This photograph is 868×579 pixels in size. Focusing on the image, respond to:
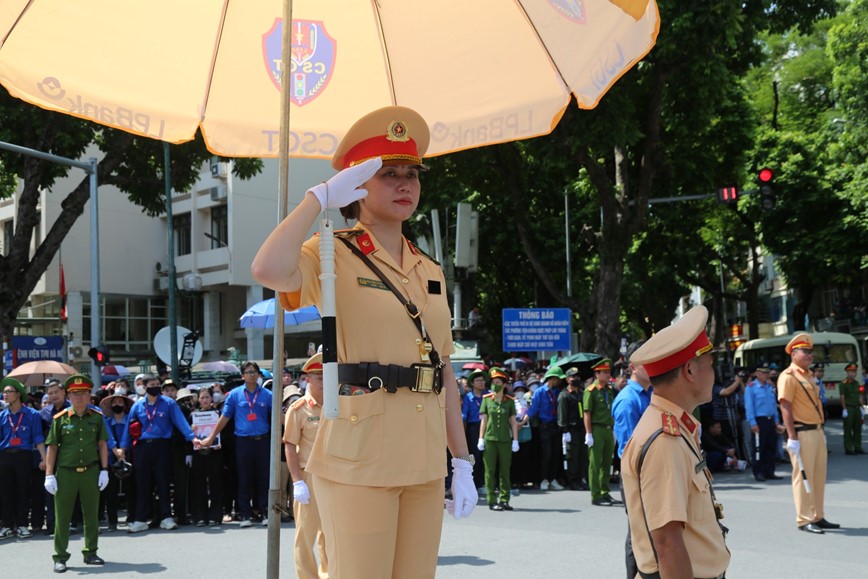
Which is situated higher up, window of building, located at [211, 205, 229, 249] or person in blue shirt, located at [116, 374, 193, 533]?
window of building, located at [211, 205, 229, 249]

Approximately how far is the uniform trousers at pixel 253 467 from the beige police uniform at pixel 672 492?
1010cm

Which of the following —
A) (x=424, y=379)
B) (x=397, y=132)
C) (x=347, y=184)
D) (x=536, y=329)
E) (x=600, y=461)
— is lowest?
(x=600, y=461)

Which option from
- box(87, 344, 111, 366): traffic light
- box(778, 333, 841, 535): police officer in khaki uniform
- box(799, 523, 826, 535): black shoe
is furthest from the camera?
box(87, 344, 111, 366): traffic light

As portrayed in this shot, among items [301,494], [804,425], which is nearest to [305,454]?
[301,494]

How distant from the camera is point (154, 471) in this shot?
1343cm

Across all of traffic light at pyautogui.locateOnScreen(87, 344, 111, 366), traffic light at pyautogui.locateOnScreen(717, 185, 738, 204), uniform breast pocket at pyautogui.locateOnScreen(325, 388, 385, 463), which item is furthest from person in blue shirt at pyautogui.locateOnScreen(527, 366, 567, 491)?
uniform breast pocket at pyautogui.locateOnScreen(325, 388, 385, 463)

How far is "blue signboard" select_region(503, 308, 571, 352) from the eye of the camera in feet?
86.6

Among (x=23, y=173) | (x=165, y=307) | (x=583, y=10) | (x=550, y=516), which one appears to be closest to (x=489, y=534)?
(x=550, y=516)

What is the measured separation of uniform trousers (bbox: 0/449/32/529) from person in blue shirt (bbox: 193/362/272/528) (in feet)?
7.13

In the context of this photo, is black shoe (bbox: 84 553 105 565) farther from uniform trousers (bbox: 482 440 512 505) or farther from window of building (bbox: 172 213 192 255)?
window of building (bbox: 172 213 192 255)

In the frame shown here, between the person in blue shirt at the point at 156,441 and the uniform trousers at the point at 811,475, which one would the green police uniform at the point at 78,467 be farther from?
the uniform trousers at the point at 811,475

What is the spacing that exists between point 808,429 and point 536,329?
53.2ft

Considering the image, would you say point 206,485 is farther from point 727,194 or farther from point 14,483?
point 727,194

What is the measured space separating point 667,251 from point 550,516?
25.2 meters
